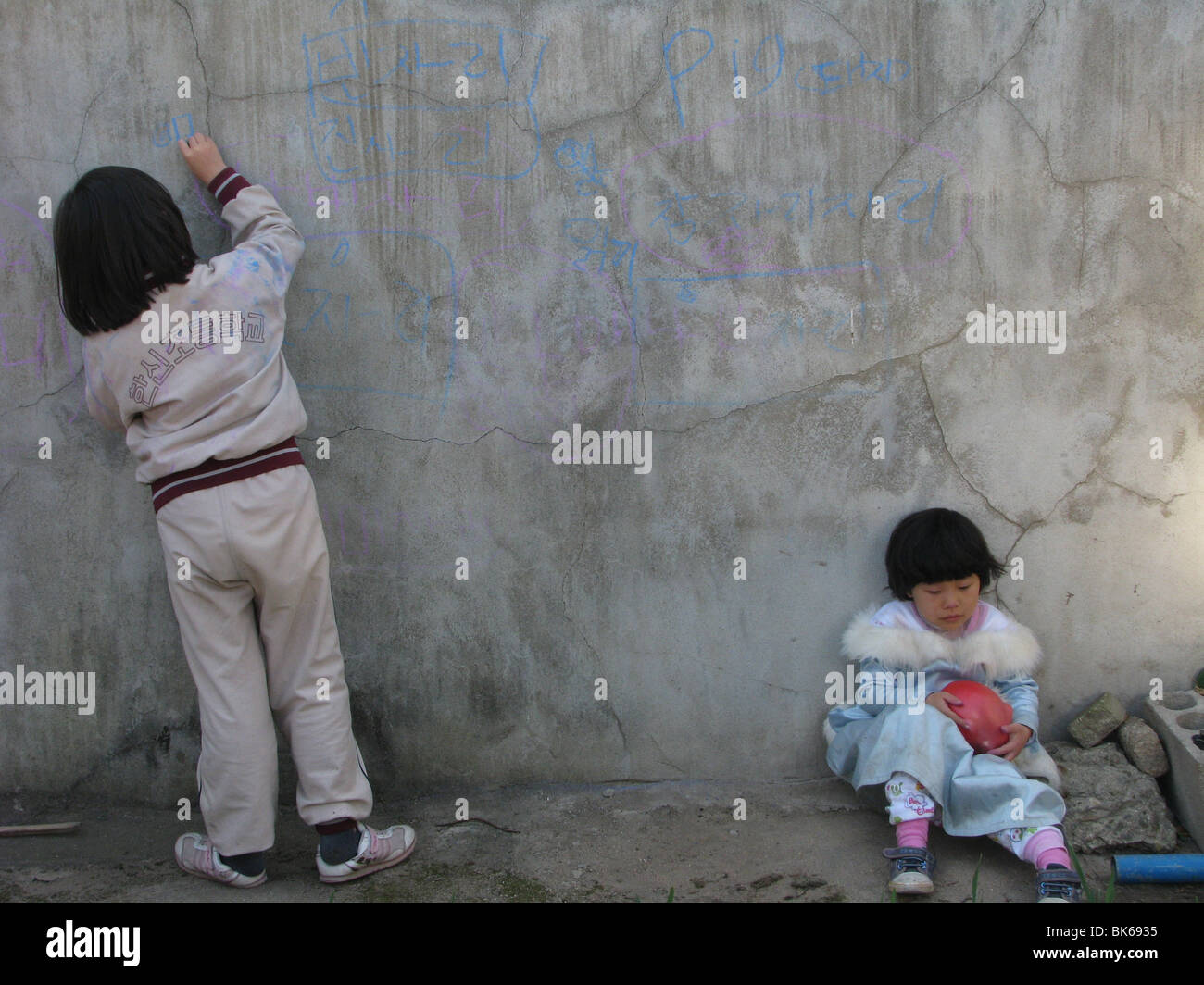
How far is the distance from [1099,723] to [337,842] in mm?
2305

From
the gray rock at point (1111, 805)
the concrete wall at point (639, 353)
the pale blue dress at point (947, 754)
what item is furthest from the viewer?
the concrete wall at point (639, 353)

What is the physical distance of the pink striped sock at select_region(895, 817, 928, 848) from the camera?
9.64ft

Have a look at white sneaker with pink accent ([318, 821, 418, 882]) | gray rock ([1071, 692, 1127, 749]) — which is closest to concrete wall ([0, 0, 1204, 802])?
gray rock ([1071, 692, 1127, 749])

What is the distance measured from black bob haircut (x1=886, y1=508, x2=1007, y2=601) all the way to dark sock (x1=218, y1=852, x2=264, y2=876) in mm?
2020

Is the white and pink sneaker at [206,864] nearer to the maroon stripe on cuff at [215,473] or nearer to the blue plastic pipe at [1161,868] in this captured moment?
the maroon stripe on cuff at [215,473]

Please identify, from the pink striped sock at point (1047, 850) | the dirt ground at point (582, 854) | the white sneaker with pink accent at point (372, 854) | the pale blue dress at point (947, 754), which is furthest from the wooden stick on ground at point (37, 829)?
the pink striped sock at point (1047, 850)

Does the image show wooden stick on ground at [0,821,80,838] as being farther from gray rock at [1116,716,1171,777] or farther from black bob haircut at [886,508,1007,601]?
gray rock at [1116,716,1171,777]

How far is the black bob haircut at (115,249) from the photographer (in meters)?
2.81

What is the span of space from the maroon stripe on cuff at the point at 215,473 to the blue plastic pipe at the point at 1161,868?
2.53m

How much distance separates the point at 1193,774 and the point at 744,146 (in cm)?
226

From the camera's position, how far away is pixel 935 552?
3213mm

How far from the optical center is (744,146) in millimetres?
3322

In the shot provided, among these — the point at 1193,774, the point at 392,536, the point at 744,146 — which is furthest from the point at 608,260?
the point at 1193,774

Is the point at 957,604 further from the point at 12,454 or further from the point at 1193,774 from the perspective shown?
the point at 12,454
